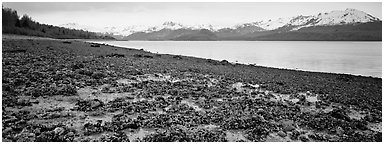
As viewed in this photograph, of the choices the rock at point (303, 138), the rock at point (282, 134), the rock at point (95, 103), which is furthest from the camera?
the rock at point (95, 103)

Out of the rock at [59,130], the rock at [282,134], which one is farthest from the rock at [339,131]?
the rock at [59,130]

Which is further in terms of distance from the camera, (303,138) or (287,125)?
(287,125)

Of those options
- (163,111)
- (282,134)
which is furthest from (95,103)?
(282,134)

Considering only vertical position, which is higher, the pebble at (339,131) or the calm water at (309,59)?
the pebble at (339,131)

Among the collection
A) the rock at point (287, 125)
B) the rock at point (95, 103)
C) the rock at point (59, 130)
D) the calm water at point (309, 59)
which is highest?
→ the rock at point (95, 103)

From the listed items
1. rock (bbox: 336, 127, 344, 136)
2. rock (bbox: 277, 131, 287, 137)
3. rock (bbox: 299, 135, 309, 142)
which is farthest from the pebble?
rock (bbox: 277, 131, 287, 137)

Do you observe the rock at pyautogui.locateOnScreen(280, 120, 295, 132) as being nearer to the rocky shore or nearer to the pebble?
the rocky shore

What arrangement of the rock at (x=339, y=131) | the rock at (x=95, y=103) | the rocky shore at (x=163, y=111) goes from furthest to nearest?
the rock at (x=95, y=103), the rock at (x=339, y=131), the rocky shore at (x=163, y=111)

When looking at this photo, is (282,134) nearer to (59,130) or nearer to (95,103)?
(59,130)

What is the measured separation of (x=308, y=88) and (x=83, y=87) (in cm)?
1537

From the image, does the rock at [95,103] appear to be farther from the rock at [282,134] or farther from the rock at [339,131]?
the rock at [339,131]

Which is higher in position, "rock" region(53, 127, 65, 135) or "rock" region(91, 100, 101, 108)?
"rock" region(91, 100, 101, 108)

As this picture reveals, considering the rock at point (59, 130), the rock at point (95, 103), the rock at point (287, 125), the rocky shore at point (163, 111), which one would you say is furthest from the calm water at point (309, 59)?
the rock at point (59, 130)

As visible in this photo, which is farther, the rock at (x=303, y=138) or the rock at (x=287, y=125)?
the rock at (x=287, y=125)
